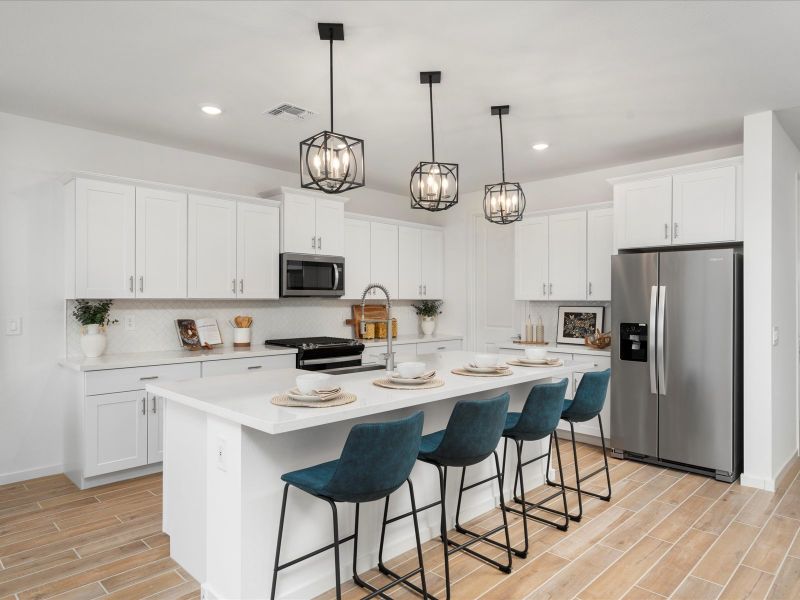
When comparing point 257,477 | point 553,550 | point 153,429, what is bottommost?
point 553,550

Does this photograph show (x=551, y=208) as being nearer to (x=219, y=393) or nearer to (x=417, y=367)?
(x=417, y=367)

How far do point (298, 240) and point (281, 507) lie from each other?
3200mm

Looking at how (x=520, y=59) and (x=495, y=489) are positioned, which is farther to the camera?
(x=495, y=489)

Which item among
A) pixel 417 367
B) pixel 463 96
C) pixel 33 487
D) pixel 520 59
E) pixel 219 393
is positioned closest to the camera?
pixel 219 393

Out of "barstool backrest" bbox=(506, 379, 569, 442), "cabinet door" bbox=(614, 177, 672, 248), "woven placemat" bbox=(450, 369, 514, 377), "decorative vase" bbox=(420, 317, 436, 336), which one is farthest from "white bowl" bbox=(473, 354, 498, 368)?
"decorative vase" bbox=(420, 317, 436, 336)

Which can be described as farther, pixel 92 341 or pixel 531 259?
pixel 531 259

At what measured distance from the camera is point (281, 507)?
228 centimetres

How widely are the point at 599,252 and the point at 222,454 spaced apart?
4.09 m

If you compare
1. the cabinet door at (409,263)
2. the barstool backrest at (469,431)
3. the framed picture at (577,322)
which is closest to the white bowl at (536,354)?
the barstool backrest at (469,431)

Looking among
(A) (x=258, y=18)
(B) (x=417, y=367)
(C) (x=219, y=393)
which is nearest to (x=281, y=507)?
(C) (x=219, y=393)

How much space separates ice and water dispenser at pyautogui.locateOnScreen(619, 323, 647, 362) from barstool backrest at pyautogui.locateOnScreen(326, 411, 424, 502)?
9.66 ft

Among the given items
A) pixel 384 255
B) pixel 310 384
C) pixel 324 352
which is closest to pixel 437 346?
pixel 384 255

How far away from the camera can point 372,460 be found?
1992 millimetres

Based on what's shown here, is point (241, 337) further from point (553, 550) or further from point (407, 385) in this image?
point (553, 550)
